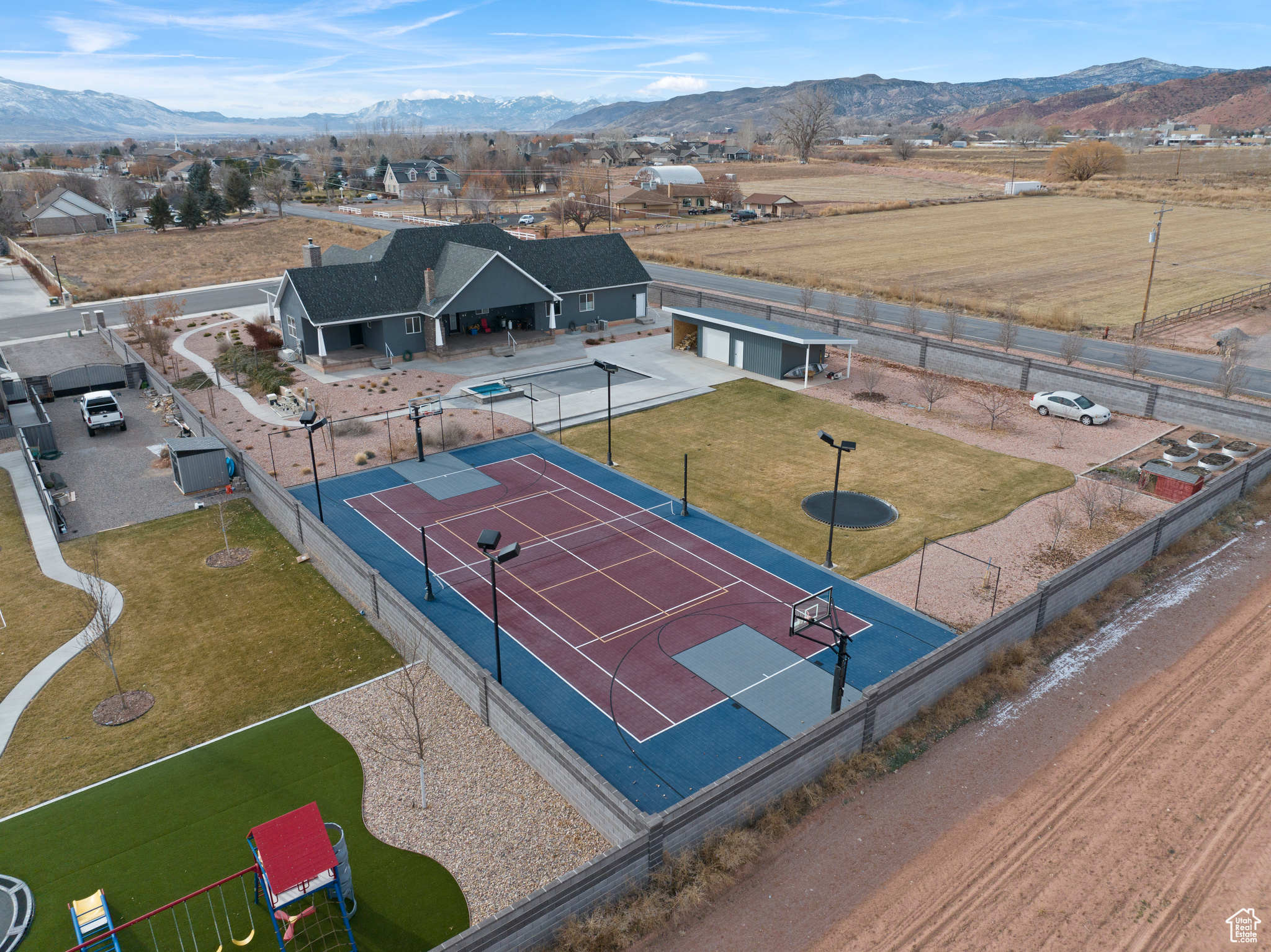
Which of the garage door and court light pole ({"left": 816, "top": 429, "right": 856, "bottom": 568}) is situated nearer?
court light pole ({"left": 816, "top": 429, "right": 856, "bottom": 568})

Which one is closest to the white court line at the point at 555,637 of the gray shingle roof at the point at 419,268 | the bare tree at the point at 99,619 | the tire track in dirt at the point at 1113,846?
the tire track in dirt at the point at 1113,846

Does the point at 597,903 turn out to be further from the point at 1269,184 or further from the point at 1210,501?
the point at 1269,184

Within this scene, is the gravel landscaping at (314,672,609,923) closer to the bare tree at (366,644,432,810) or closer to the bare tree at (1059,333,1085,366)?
the bare tree at (366,644,432,810)

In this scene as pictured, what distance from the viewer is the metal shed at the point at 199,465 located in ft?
105

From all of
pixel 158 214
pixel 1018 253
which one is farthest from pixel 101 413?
pixel 1018 253

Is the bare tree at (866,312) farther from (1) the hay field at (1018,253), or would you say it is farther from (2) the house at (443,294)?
(2) the house at (443,294)

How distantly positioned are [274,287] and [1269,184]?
146353mm

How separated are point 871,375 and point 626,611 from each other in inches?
1017

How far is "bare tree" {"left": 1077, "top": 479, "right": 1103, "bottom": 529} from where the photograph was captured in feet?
95.2

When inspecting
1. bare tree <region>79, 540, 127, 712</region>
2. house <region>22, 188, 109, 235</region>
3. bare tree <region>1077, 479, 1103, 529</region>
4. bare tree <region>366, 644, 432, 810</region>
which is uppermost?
house <region>22, 188, 109, 235</region>

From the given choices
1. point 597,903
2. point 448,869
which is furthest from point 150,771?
point 597,903

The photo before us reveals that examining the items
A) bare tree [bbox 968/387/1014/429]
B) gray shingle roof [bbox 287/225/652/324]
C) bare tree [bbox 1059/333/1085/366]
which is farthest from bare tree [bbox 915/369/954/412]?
gray shingle roof [bbox 287/225/652/324]

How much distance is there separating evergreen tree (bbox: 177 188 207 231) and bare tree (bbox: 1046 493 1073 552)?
113 meters

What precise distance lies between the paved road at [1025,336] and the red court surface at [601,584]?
32.9m
